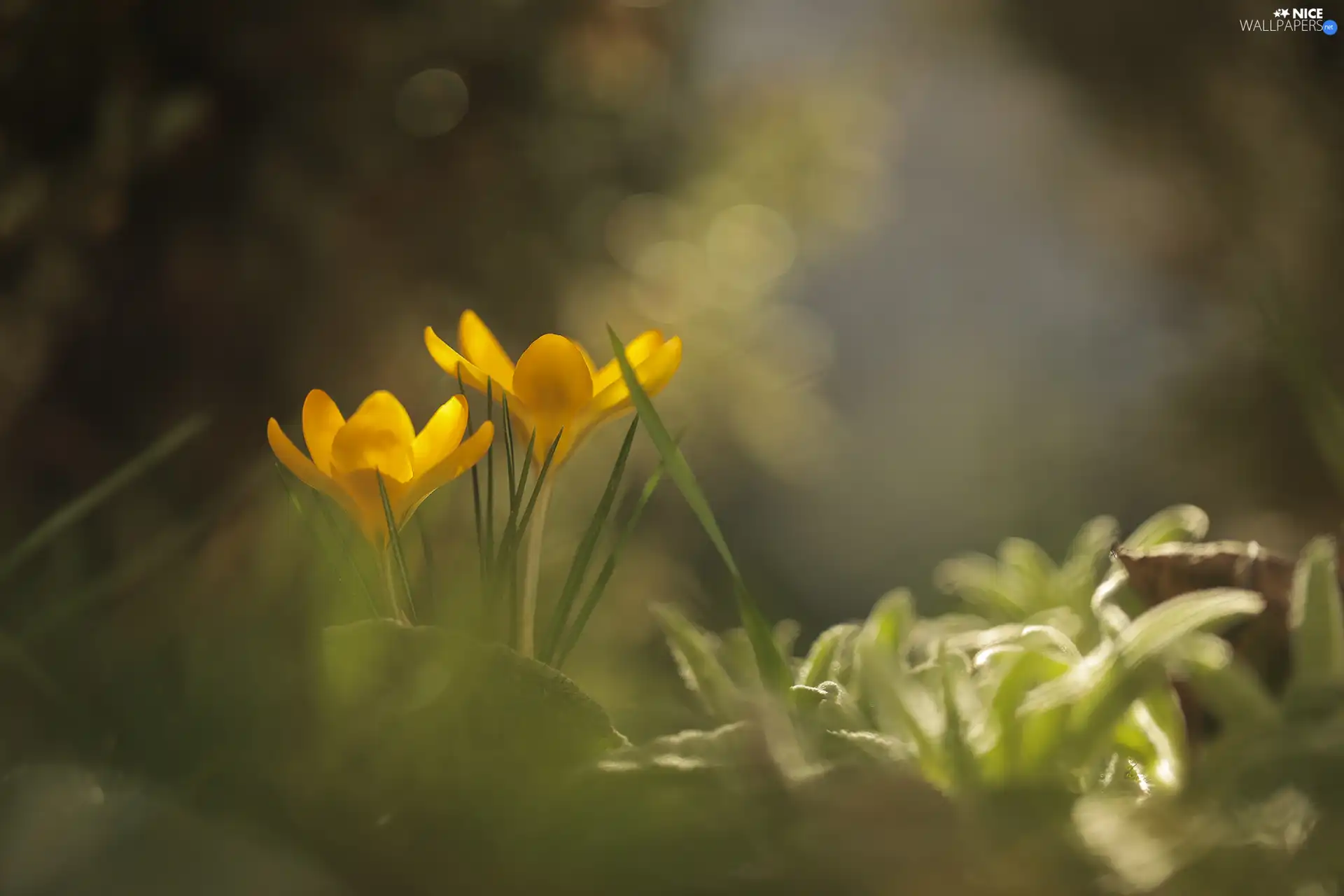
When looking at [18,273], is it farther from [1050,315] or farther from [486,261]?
[1050,315]

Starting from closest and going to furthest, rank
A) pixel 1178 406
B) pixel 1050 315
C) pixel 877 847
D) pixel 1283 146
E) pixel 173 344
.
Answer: pixel 877 847 → pixel 173 344 → pixel 1283 146 → pixel 1178 406 → pixel 1050 315

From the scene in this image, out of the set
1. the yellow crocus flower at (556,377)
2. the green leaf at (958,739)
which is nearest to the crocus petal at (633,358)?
the yellow crocus flower at (556,377)

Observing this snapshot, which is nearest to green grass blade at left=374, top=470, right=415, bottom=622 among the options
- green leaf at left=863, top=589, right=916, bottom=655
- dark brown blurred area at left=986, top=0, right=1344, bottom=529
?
green leaf at left=863, top=589, right=916, bottom=655

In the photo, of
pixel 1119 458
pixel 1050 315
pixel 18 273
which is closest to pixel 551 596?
pixel 18 273

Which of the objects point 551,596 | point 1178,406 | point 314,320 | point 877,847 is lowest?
point 877,847

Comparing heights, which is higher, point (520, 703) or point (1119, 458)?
point (1119, 458)

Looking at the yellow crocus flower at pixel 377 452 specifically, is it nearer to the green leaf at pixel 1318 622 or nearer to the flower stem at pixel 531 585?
the flower stem at pixel 531 585

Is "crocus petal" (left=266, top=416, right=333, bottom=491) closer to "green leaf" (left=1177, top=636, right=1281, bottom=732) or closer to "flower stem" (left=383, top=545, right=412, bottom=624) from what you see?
"flower stem" (left=383, top=545, right=412, bottom=624)
